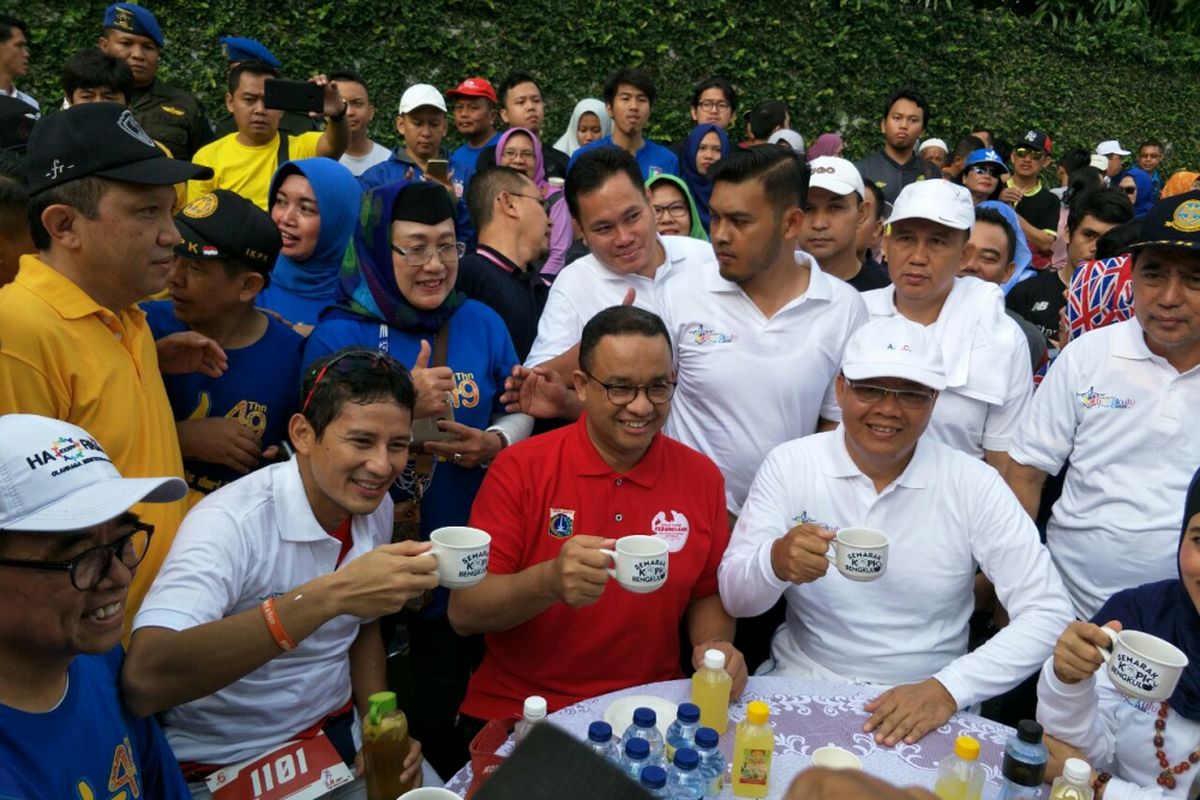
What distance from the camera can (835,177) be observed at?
457cm

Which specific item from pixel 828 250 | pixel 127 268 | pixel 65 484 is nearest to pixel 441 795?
pixel 65 484

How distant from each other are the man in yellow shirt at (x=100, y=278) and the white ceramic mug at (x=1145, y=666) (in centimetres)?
259

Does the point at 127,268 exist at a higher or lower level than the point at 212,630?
higher

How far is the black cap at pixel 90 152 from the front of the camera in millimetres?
2516

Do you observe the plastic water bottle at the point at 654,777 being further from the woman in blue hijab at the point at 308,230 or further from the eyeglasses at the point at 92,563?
the woman in blue hijab at the point at 308,230

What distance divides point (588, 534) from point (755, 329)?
1222 millimetres

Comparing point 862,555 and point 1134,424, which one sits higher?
point 1134,424

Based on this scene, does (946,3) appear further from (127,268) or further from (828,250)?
(127,268)

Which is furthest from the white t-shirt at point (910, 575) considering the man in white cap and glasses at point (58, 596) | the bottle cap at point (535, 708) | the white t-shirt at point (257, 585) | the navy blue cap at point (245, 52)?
the navy blue cap at point (245, 52)

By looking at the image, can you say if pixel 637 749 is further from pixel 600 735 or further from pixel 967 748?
pixel 967 748

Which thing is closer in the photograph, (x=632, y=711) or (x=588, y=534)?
(x=632, y=711)

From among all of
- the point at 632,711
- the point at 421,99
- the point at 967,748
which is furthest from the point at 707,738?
the point at 421,99

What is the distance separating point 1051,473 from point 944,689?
4.35 ft

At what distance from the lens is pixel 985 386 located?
3572 millimetres
